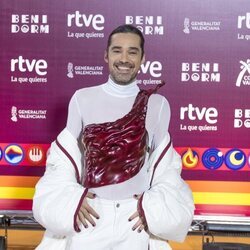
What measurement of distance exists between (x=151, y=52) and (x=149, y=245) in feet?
4.29

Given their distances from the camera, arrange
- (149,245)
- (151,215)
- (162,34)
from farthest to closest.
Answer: (162,34), (149,245), (151,215)

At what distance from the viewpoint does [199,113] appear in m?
2.84

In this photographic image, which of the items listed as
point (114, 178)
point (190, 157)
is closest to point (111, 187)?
point (114, 178)

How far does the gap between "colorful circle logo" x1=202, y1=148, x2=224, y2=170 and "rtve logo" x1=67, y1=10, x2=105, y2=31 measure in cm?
85

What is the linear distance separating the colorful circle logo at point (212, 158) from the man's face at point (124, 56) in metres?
1.20

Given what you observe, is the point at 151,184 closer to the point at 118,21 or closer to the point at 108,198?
the point at 108,198

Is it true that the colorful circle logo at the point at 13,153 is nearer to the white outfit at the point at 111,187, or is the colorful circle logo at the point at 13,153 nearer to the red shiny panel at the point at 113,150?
the white outfit at the point at 111,187

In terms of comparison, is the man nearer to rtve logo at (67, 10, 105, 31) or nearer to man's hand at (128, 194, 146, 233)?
man's hand at (128, 194, 146, 233)

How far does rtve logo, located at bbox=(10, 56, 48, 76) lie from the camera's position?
9.36ft

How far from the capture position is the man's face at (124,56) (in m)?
1.72

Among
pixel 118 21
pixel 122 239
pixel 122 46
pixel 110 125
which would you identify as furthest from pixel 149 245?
pixel 118 21

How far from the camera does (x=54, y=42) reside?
2.83m

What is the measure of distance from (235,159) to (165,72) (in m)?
0.58

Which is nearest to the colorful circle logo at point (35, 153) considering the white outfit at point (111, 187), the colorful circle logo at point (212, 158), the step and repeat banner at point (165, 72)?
the step and repeat banner at point (165, 72)
